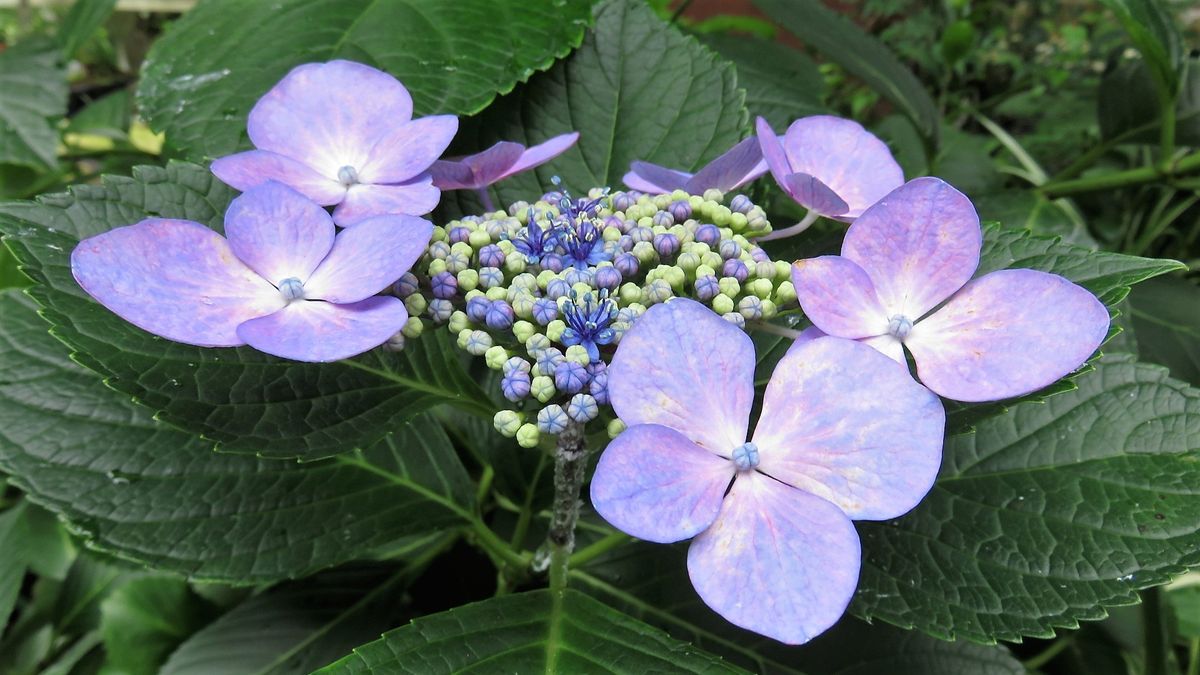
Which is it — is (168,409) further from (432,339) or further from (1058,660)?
(1058,660)

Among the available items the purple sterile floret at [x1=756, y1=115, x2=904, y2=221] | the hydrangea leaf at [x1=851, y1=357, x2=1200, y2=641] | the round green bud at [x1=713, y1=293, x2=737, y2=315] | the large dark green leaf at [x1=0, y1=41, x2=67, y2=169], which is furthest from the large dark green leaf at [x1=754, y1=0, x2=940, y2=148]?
the large dark green leaf at [x1=0, y1=41, x2=67, y2=169]

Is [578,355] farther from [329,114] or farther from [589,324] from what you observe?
[329,114]

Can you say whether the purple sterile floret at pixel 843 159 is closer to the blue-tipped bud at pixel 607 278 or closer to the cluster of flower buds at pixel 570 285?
the cluster of flower buds at pixel 570 285

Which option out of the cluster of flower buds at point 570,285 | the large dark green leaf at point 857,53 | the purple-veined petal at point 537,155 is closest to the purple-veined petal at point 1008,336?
the cluster of flower buds at point 570,285

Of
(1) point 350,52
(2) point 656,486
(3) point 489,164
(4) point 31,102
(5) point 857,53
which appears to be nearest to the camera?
(2) point 656,486

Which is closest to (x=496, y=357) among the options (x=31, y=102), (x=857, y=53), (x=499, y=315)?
(x=499, y=315)
